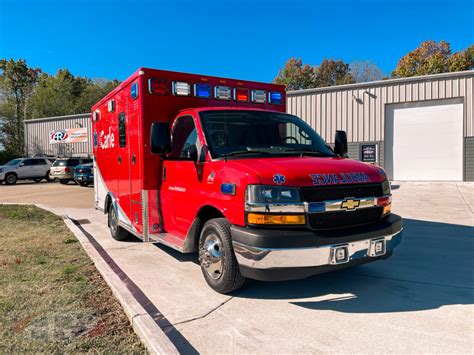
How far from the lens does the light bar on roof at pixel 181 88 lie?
5531 millimetres

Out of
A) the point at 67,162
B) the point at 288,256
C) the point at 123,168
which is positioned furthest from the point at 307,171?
the point at 67,162

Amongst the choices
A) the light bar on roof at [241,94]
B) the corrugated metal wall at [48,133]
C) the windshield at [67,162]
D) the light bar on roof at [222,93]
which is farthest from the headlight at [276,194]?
the corrugated metal wall at [48,133]

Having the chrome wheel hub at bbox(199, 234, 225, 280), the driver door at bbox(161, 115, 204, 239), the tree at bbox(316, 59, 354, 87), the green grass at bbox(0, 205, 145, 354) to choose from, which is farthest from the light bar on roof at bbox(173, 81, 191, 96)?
the tree at bbox(316, 59, 354, 87)

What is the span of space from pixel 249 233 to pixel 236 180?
21.3 inches

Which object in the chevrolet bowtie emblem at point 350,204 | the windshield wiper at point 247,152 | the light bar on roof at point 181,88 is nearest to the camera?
the chevrolet bowtie emblem at point 350,204

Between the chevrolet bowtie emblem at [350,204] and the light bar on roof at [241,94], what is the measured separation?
2.96m

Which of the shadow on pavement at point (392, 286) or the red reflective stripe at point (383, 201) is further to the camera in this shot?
the red reflective stripe at point (383, 201)

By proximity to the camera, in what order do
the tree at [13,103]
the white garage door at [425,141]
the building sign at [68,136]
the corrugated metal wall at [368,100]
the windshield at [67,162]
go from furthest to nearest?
1. the tree at [13,103]
2. the building sign at [68,136]
3. the windshield at [67,162]
4. the white garage door at [425,141]
5. the corrugated metal wall at [368,100]

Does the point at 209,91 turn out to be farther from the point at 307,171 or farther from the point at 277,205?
the point at 277,205

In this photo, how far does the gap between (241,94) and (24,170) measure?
79.1ft

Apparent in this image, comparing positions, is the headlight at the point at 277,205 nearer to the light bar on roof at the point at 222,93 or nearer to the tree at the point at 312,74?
the light bar on roof at the point at 222,93

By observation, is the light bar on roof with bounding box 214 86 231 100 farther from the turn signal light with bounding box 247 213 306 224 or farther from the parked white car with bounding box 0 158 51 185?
the parked white car with bounding box 0 158 51 185

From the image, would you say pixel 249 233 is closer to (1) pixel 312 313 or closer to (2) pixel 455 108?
(1) pixel 312 313

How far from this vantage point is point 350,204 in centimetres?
375
